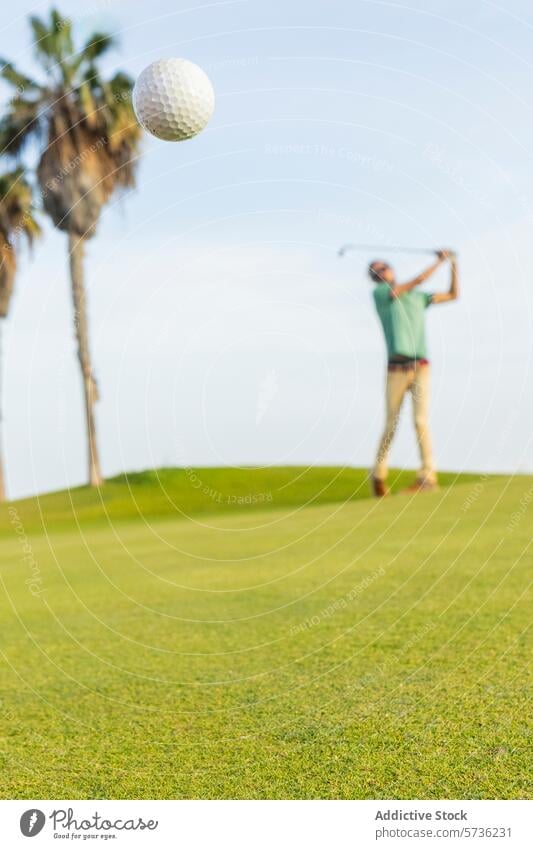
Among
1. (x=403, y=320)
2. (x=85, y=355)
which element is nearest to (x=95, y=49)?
(x=85, y=355)

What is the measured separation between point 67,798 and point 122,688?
1.91m

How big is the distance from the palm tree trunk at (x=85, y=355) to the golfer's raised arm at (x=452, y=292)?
15.7 meters

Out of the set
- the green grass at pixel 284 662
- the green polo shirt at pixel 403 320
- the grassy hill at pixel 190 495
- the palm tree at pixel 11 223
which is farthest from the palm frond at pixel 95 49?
the green polo shirt at pixel 403 320

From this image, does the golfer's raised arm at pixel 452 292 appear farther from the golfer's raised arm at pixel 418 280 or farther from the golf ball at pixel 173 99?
the golf ball at pixel 173 99

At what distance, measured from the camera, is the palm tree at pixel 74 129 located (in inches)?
1067

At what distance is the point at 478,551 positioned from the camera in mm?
10234

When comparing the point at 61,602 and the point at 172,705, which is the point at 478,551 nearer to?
the point at 61,602

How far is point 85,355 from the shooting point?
2541 centimetres

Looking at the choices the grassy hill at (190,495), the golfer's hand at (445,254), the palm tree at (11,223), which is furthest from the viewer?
the palm tree at (11,223)

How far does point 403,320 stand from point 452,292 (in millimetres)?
515

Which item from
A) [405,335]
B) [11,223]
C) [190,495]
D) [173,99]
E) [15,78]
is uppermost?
[15,78]

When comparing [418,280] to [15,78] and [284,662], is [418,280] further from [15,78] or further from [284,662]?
[15,78]

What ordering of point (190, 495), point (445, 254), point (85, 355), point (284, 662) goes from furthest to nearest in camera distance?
1. point (85, 355)
2. point (190, 495)
3. point (445, 254)
4. point (284, 662)

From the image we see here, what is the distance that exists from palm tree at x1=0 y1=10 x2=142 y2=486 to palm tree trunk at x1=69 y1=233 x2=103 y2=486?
0.24ft
